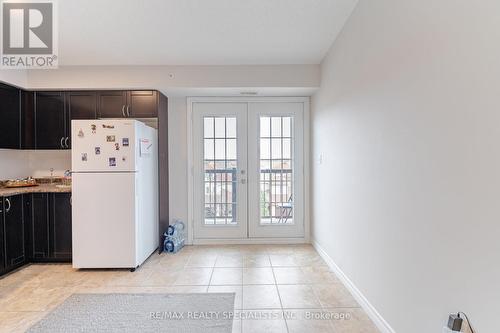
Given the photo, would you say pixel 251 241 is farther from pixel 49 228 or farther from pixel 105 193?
pixel 49 228

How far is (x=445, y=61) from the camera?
4.44 feet

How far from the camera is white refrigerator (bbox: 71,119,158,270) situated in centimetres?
313

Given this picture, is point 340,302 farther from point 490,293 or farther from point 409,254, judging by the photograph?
point 490,293

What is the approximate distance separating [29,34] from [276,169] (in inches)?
132

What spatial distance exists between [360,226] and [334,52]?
6.29ft

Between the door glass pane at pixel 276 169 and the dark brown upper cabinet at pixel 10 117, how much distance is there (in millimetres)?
3228

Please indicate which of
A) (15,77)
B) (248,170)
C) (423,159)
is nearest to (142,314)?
(423,159)

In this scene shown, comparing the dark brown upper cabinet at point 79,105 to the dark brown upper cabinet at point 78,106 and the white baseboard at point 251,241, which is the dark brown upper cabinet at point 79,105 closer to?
the dark brown upper cabinet at point 78,106

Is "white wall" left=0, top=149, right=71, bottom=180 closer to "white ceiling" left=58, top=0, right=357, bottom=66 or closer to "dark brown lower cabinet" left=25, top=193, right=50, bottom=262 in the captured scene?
"dark brown lower cabinet" left=25, top=193, right=50, bottom=262

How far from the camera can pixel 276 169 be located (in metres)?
4.34

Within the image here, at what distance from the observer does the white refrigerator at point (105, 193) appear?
3.13 m

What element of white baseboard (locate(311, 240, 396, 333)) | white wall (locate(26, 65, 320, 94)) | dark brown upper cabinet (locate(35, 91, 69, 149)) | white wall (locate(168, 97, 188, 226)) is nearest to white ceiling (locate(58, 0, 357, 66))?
white wall (locate(26, 65, 320, 94))

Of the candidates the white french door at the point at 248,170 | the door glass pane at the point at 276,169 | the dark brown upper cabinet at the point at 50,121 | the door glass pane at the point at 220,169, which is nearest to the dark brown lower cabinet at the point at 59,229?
the dark brown upper cabinet at the point at 50,121

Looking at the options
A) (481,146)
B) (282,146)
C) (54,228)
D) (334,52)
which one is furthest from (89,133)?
(481,146)
